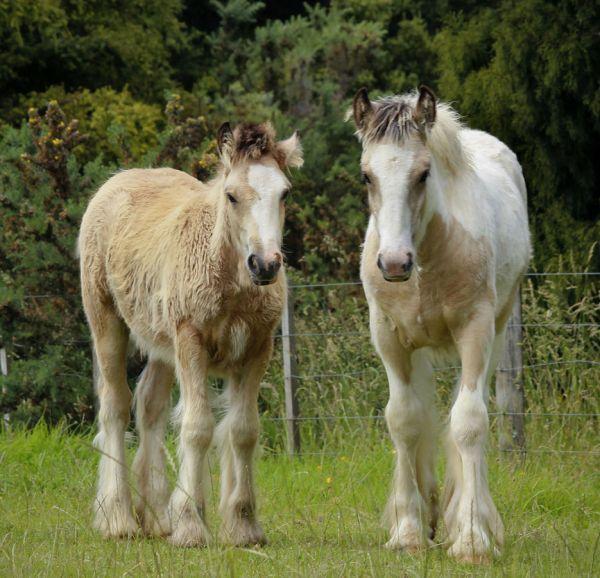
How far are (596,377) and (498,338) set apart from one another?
A: 228 cm

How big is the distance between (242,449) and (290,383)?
306 centimetres

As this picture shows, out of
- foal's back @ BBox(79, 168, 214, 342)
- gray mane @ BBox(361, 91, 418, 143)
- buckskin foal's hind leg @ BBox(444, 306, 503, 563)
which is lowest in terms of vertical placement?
buckskin foal's hind leg @ BBox(444, 306, 503, 563)

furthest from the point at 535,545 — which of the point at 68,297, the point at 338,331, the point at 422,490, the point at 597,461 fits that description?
the point at 68,297

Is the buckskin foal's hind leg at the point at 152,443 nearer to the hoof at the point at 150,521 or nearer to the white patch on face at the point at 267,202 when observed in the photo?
the hoof at the point at 150,521

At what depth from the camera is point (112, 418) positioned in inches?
274

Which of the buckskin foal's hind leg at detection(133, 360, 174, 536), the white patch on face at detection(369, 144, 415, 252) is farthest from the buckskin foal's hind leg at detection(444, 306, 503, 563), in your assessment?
the buckskin foal's hind leg at detection(133, 360, 174, 536)

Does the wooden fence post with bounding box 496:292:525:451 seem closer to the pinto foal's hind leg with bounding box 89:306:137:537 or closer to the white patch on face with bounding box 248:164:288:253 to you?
the pinto foal's hind leg with bounding box 89:306:137:537

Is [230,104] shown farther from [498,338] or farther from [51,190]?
[498,338]

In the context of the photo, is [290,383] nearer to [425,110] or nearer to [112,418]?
[112,418]

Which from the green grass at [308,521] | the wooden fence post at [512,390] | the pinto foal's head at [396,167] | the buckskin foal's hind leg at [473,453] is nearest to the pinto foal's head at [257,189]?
the pinto foal's head at [396,167]

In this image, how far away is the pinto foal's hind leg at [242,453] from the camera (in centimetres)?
621

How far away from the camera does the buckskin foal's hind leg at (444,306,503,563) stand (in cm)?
546

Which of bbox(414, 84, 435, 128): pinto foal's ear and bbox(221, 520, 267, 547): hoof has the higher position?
bbox(414, 84, 435, 128): pinto foal's ear

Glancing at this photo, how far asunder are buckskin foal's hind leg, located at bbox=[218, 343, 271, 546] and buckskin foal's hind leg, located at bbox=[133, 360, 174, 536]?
1.68ft
